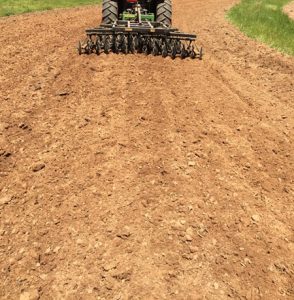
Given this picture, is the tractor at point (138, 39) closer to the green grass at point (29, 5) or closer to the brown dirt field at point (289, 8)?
the green grass at point (29, 5)

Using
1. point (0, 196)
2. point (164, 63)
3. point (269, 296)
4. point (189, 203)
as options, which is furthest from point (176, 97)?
point (269, 296)

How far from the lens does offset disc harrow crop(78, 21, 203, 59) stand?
10336 millimetres

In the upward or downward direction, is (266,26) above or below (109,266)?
below

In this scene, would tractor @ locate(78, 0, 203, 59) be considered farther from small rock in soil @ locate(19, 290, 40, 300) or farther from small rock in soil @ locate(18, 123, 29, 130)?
small rock in soil @ locate(19, 290, 40, 300)

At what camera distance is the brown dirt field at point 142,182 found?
4.37 m

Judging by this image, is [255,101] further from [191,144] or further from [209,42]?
[209,42]

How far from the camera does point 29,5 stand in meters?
19.9

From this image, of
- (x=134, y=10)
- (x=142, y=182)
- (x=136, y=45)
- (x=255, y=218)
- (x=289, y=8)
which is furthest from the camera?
(x=289, y=8)

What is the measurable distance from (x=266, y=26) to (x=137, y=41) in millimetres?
8508

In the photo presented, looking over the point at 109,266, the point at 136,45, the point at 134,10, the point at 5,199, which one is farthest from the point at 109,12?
the point at 109,266

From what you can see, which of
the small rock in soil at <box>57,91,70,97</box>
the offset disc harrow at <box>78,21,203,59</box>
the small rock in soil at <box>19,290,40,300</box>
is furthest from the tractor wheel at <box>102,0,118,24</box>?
the small rock in soil at <box>19,290,40,300</box>

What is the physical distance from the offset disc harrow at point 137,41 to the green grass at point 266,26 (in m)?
4.57

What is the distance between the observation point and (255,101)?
28.9 feet

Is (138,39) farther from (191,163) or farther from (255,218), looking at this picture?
(255,218)
